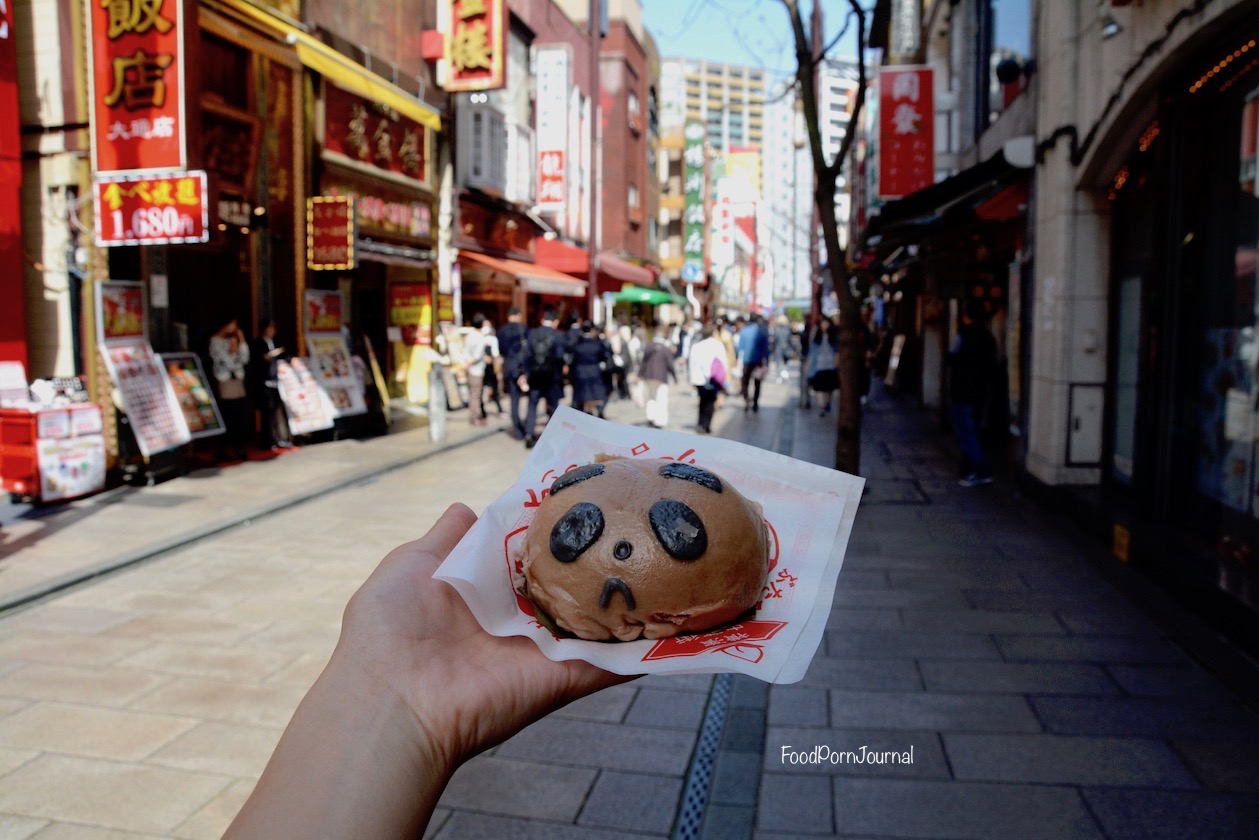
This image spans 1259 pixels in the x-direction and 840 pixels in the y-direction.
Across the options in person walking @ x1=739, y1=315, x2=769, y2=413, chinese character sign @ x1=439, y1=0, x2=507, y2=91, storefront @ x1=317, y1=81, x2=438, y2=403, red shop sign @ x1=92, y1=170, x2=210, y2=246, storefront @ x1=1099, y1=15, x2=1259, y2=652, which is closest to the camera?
storefront @ x1=1099, y1=15, x2=1259, y2=652

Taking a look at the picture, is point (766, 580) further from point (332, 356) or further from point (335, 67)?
point (335, 67)

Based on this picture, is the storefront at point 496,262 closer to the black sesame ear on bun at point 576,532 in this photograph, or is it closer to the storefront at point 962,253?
the storefront at point 962,253

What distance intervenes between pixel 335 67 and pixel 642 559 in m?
14.0

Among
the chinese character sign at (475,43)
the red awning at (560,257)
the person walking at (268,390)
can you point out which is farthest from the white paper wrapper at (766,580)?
the red awning at (560,257)

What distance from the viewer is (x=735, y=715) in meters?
4.68

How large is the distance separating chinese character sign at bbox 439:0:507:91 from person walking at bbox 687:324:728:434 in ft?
22.0

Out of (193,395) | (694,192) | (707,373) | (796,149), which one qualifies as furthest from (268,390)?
(694,192)

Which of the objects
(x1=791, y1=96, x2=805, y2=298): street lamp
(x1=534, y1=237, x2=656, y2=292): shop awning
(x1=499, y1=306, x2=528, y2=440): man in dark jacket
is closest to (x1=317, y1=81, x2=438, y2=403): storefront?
(x1=499, y1=306, x2=528, y2=440): man in dark jacket

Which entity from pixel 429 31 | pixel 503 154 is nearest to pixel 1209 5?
pixel 429 31

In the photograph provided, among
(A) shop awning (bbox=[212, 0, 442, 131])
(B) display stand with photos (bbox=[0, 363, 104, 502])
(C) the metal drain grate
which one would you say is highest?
(A) shop awning (bbox=[212, 0, 442, 131])

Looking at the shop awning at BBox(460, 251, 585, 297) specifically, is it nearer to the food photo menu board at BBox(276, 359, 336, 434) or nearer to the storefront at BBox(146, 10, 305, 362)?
the storefront at BBox(146, 10, 305, 362)

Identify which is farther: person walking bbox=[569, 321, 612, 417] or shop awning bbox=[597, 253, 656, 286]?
shop awning bbox=[597, 253, 656, 286]

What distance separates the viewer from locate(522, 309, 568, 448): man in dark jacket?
44.1 feet

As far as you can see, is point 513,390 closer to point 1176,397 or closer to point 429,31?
point 429,31
